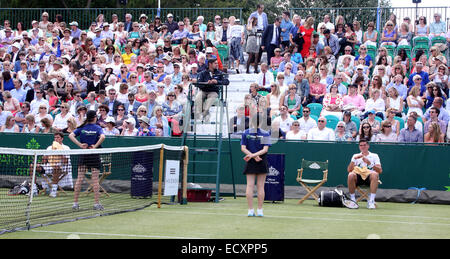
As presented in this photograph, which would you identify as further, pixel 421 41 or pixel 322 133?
pixel 421 41

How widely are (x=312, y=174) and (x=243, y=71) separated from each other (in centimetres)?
839

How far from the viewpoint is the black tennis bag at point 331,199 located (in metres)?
14.5

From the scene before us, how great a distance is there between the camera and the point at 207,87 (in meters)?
15.4

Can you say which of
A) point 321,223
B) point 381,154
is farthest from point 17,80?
point 321,223

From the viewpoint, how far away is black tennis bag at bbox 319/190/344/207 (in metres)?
14.5

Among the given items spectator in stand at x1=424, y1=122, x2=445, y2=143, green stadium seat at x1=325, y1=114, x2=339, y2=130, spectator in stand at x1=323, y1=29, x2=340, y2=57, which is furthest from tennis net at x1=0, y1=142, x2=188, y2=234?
spectator in stand at x1=323, y1=29, x2=340, y2=57

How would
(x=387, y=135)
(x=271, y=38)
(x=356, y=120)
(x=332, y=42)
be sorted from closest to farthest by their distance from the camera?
1. (x=387, y=135)
2. (x=356, y=120)
3. (x=332, y=42)
4. (x=271, y=38)

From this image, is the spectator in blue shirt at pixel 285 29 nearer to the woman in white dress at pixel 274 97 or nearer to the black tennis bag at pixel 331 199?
the woman in white dress at pixel 274 97

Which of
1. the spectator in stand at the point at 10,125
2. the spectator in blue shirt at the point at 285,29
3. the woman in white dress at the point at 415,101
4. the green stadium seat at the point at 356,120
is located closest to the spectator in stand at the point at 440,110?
the woman in white dress at the point at 415,101

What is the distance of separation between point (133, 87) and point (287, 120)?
5332 millimetres

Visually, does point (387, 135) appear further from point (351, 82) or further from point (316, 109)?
point (351, 82)

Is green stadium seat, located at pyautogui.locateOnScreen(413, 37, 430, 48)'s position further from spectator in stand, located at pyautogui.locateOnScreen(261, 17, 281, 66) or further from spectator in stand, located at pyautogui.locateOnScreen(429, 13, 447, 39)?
spectator in stand, located at pyautogui.locateOnScreen(261, 17, 281, 66)

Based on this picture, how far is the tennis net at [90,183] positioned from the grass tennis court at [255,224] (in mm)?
596

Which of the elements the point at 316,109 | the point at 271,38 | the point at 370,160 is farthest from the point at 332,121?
the point at 271,38
